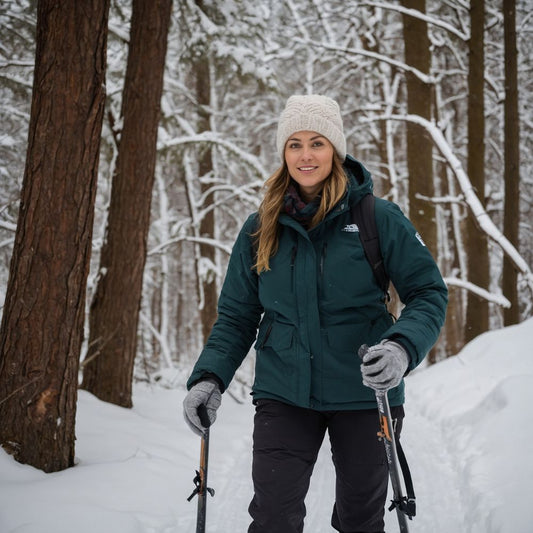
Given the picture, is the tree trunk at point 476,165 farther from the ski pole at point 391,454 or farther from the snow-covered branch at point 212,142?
the ski pole at point 391,454

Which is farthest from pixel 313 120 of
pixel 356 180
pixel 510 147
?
pixel 510 147

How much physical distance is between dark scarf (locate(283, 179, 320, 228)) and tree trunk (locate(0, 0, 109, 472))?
6.39ft

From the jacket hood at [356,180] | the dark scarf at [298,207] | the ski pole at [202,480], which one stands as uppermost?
the jacket hood at [356,180]

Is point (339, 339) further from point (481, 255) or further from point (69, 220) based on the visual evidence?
point (481, 255)

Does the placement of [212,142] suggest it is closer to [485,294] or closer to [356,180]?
[485,294]

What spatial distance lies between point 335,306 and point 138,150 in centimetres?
445

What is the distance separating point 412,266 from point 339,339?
443 millimetres

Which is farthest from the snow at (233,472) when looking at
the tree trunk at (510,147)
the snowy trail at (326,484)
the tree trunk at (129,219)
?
the tree trunk at (510,147)

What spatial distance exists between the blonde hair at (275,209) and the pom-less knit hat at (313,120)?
0.32ft

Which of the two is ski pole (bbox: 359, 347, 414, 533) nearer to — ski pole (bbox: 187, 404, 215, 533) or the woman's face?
ski pole (bbox: 187, 404, 215, 533)

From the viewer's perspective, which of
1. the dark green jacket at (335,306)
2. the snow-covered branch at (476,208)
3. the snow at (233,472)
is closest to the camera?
the dark green jacket at (335,306)

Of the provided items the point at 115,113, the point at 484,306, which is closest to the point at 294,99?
the point at 115,113

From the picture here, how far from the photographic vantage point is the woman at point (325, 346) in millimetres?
2178

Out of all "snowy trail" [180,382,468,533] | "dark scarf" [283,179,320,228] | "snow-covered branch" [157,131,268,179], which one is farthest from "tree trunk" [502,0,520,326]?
"dark scarf" [283,179,320,228]
